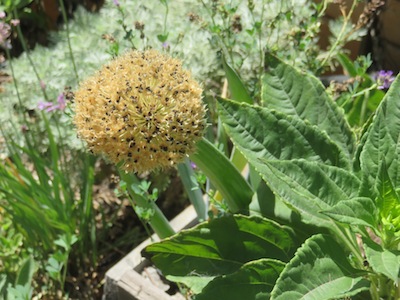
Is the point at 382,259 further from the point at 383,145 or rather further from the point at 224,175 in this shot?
the point at 224,175

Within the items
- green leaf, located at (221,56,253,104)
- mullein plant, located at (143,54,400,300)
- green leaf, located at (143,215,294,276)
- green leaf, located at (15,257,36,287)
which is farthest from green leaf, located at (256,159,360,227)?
green leaf, located at (15,257,36,287)

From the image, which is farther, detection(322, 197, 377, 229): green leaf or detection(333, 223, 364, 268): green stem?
detection(333, 223, 364, 268): green stem

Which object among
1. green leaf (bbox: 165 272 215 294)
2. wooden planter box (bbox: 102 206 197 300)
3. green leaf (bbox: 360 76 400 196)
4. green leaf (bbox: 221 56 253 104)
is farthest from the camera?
wooden planter box (bbox: 102 206 197 300)

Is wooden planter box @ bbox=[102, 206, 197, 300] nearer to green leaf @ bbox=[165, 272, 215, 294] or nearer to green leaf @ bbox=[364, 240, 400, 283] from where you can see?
green leaf @ bbox=[165, 272, 215, 294]

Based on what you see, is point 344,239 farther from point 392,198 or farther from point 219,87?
point 219,87

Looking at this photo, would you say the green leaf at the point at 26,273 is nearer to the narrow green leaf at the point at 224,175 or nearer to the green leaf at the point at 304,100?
the narrow green leaf at the point at 224,175

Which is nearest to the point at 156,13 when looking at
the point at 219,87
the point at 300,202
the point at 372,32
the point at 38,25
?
the point at 219,87

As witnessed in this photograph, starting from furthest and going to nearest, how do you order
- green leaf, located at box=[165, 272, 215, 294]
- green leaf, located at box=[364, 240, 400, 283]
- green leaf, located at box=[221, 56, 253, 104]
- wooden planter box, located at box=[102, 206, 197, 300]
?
wooden planter box, located at box=[102, 206, 197, 300]
green leaf, located at box=[221, 56, 253, 104]
green leaf, located at box=[165, 272, 215, 294]
green leaf, located at box=[364, 240, 400, 283]
